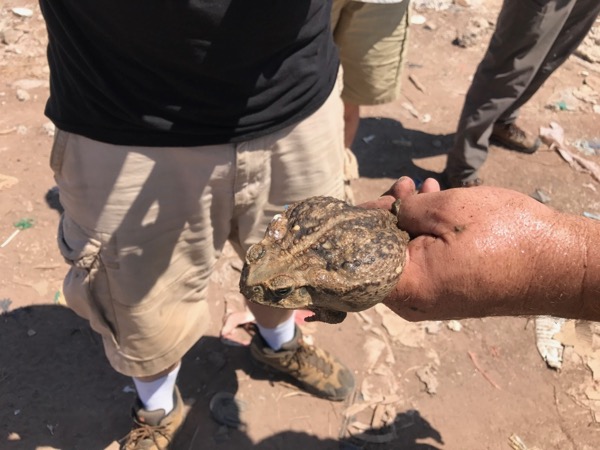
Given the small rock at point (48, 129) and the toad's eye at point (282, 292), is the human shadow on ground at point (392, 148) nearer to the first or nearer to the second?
the small rock at point (48, 129)

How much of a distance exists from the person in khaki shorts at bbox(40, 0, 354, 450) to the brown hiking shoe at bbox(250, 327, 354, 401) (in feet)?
3.13

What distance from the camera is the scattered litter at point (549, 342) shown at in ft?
13.9

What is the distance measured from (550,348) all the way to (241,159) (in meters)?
3.19

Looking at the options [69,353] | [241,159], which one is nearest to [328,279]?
[241,159]

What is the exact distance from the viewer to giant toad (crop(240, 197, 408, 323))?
6.69 ft

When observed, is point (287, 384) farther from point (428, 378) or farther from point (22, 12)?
point (22, 12)

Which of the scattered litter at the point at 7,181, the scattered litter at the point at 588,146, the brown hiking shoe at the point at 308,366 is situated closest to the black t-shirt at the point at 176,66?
the brown hiking shoe at the point at 308,366

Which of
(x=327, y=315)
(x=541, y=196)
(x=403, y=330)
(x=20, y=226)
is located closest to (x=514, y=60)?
(x=541, y=196)

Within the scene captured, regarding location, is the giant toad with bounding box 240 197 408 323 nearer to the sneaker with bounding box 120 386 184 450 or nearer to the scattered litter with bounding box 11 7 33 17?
the sneaker with bounding box 120 386 184 450

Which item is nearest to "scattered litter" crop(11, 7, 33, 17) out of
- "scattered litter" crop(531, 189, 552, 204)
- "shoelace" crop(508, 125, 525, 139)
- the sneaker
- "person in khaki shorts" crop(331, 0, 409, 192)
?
"person in khaki shorts" crop(331, 0, 409, 192)

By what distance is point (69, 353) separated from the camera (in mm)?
4078

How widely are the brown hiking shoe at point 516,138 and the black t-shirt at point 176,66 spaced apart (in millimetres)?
4132

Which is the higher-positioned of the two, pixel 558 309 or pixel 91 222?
pixel 558 309

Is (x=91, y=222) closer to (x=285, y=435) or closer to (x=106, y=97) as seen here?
(x=106, y=97)
